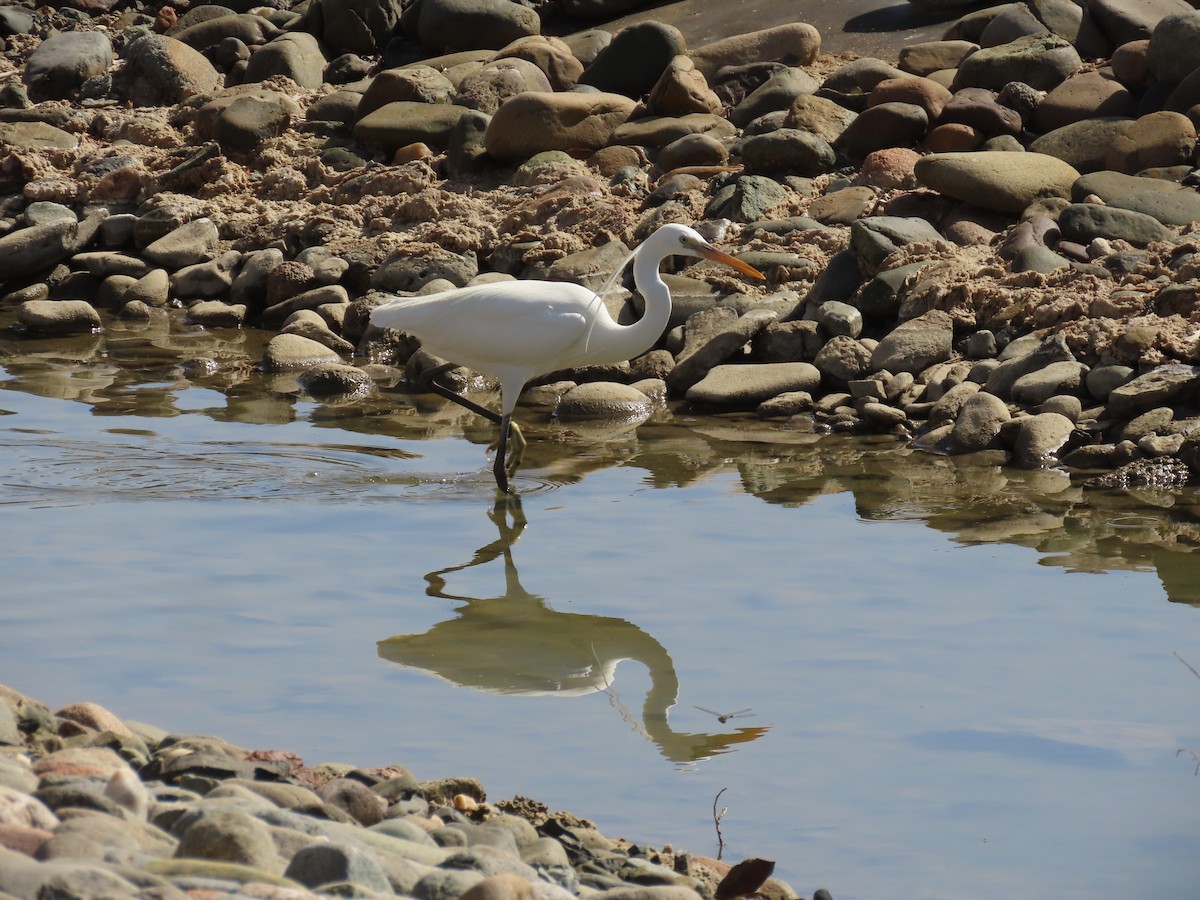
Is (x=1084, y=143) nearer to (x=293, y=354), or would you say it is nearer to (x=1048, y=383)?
(x=1048, y=383)

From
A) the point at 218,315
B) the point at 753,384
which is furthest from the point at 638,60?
the point at 753,384

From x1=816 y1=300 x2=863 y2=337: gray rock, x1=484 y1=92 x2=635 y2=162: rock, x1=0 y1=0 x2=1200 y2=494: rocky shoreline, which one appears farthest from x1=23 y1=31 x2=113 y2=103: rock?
x1=816 y1=300 x2=863 y2=337: gray rock

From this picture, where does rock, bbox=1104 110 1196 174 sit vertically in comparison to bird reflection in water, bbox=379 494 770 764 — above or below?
above

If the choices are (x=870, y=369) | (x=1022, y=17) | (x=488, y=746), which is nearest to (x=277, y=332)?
(x=870, y=369)

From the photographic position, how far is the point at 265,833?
3320 mm

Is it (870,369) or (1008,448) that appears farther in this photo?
(870,369)

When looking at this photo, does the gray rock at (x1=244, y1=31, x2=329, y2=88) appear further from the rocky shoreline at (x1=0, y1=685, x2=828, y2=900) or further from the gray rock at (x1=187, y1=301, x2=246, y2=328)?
the rocky shoreline at (x1=0, y1=685, x2=828, y2=900)

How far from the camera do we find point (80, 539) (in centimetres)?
763

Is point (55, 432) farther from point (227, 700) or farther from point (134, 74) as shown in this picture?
point (134, 74)

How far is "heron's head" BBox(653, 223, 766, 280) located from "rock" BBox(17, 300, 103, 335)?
666 cm

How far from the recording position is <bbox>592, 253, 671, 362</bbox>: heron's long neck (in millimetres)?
9180

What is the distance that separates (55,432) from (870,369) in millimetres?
5623

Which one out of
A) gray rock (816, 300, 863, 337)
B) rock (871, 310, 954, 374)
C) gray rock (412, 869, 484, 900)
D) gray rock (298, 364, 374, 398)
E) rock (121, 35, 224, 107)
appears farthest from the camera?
rock (121, 35, 224, 107)

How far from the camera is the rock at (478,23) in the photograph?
1864 centimetres
